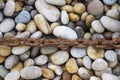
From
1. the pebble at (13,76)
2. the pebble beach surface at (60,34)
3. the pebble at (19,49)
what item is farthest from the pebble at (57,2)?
the pebble at (13,76)

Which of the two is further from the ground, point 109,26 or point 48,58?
point 109,26

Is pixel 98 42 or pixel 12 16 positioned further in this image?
pixel 12 16

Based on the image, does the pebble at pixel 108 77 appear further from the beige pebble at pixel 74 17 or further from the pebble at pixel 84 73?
the beige pebble at pixel 74 17

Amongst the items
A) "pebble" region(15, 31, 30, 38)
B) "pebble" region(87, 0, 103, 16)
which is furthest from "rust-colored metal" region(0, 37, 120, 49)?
"pebble" region(87, 0, 103, 16)

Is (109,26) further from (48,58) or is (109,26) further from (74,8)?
(48,58)

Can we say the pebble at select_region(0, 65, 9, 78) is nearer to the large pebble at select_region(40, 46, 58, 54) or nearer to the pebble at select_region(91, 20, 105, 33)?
the large pebble at select_region(40, 46, 58, 54)

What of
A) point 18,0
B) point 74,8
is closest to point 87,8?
point 74,8

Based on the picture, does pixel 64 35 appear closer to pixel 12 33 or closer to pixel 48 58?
pixel 48 58
